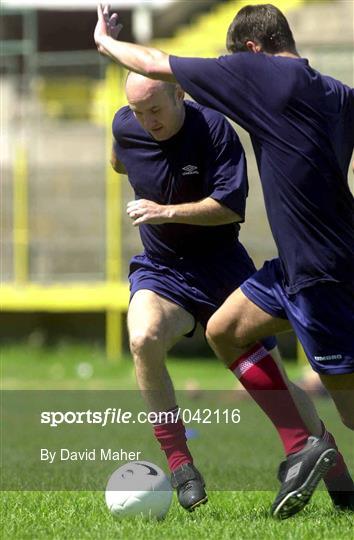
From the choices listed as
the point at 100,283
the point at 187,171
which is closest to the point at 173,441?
the point at 187,171

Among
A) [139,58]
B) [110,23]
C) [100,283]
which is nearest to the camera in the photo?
[139,58]

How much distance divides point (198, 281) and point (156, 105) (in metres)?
0.90

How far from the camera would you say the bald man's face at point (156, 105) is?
5.92 metres

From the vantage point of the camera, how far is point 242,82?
5305 mm

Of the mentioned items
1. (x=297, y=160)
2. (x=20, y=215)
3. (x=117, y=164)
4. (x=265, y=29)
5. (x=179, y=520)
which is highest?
(x=265, y=29)

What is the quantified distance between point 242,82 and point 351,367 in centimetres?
129

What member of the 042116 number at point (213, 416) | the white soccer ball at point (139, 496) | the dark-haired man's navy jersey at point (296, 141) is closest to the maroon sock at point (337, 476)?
the white soccer ball at point (139, 496)

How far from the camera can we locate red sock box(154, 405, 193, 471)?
604 centimetres

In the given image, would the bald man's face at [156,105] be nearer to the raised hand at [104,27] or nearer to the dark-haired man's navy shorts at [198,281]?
the raised hand at [104,27]

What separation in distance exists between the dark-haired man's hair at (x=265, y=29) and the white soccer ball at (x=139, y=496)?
1.98m

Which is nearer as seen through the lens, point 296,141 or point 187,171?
point 296,141

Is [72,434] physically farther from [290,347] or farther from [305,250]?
[290,347]

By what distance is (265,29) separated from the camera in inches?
214

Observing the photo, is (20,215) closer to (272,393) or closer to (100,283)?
(100,283)
